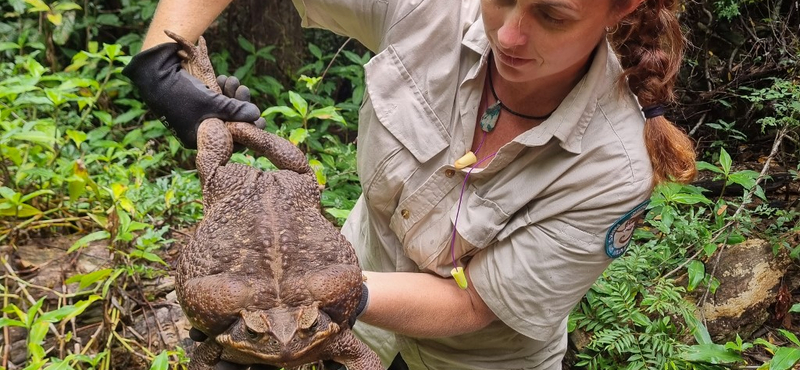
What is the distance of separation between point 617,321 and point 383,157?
153 centimetres

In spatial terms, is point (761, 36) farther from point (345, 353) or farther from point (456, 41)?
point (345, 353)

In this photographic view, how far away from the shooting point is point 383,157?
229cm

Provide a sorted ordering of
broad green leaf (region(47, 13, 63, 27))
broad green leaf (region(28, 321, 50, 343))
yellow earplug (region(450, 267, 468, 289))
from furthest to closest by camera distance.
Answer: broad green leaf (region(47, 13, 63, 27))
broad green leaf (region(28, 321, 50, 343))
yellow earplug (region(450, 267, 468, 289))

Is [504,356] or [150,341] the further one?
[150,341]

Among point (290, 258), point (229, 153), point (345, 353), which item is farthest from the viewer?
point (229, 153)

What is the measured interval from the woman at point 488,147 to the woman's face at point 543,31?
2 cm

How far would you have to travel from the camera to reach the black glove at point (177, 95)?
2119 mm

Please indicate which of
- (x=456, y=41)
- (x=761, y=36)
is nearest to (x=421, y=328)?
(x=456, y=41)

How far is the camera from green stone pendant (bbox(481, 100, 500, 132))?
2.26 m

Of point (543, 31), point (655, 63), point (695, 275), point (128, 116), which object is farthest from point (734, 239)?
point (128, 116)

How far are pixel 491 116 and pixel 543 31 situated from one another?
0.47 m

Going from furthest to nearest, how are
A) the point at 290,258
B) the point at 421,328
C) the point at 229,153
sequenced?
the point at 421,328 → the point at 229,153 → the point at 290,258

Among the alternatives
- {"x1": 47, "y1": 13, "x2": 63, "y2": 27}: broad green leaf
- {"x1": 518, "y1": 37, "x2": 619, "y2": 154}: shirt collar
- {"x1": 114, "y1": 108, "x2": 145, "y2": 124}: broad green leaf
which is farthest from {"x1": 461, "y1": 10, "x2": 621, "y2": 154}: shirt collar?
{"x1": 47, "y1": 13, "x2": 63, "y2": 27}: broad green leaf

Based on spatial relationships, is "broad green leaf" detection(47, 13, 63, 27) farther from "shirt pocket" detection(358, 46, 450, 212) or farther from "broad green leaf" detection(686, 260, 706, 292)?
"broad green leaf" detection(686, 260, 706, 292)
